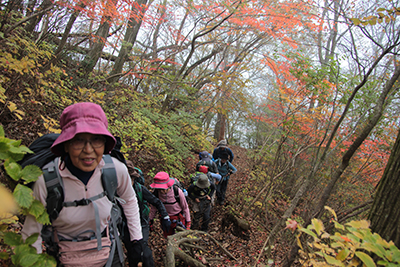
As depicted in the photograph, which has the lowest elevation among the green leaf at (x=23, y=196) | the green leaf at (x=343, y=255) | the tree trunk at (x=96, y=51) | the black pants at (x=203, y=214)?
the black pants at (x=203, y=214)

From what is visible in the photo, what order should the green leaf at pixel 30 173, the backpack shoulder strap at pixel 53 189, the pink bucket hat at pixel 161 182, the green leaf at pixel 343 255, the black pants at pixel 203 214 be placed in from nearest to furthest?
the green leaf at pixel 30 173
the green leaf at pixel 343 255
the backpack shoulder strap at pixel 53 189
the pink bucket hat at pixel 161 182
the black pants at pixel 203 214

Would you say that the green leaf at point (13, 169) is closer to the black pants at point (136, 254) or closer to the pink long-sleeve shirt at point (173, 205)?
the black pants at point (136, 254)

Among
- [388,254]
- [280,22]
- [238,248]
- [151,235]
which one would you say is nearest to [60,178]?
[388,254]

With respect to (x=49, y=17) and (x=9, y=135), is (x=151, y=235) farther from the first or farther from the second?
(x=49, y=17)

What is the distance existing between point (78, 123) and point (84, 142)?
0.16 m

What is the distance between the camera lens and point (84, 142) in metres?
1.65

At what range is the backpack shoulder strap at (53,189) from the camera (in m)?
1.50

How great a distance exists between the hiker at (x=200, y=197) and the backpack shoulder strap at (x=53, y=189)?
13.3 ft

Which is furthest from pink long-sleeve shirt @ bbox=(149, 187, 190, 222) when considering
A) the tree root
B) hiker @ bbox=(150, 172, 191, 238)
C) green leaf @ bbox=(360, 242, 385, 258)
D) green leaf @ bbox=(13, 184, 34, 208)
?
green leaf @ bbox=(360, 242, 385, 258)

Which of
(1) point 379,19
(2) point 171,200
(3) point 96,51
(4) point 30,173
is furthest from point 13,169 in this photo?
(3) point 96,51

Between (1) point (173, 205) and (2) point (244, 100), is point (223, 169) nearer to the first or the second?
(1) point (173, 205)

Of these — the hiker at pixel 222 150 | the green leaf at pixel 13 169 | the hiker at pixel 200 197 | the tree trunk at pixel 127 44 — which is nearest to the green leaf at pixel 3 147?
the green leaf at pixel 13 169

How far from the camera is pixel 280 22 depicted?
29.2 ft

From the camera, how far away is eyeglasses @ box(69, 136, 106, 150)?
1624 millimetres
